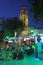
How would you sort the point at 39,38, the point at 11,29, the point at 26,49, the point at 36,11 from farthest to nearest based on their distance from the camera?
the point at 11,29, the point at 26,49, the point at 39,38, the point at 36,11

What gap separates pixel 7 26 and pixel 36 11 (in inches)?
2283

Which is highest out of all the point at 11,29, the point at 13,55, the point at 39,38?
the point at 11,29

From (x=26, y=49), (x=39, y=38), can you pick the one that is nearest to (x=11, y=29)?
(x=26, y=49)

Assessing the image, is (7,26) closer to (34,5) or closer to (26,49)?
(26,49)

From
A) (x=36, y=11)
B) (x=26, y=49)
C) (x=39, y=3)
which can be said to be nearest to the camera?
(x=39, y=3)

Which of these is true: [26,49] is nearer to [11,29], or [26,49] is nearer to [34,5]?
[34,5]

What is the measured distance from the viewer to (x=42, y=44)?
77.2 ft

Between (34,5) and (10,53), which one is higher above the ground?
(34,5)

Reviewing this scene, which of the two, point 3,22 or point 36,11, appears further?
point 3,22

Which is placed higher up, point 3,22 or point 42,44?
point 3,22

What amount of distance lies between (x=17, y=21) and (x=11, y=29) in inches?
153

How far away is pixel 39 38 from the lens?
23922 mm

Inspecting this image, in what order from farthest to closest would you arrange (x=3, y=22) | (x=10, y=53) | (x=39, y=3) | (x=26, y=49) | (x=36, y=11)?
(x=3, y=22), (x=26, y=49), (x=10, y=53), (x=36, y=11), (x=39, y=3)

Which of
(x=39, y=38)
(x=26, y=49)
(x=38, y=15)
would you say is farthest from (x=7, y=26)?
(x=38, y=15)
